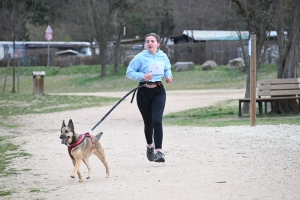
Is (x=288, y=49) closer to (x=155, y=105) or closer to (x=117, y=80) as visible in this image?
(x=155, y=105)

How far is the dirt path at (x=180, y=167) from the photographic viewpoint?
804 centimetres

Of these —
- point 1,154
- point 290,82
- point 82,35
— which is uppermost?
point 82,35

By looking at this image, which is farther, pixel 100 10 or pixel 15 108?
pixel 100 10

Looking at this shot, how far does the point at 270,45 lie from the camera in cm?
4834

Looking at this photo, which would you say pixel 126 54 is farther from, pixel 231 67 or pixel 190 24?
pixel 231 67

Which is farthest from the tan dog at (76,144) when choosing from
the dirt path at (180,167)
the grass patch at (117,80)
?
the grass patch at (117,80)

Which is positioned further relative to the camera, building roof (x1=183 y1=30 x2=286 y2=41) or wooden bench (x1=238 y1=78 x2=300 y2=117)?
building roof (x1=183 y1=30 x2=286 y2=41)

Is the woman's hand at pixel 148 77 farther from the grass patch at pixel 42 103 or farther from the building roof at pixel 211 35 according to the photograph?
the building roof at pixel 211 35

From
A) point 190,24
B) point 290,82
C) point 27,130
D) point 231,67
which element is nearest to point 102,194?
point 27,130

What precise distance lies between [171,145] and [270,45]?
36.6 meters

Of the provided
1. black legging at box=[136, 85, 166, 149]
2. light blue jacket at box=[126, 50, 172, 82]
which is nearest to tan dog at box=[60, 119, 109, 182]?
black legging at box=[136, 85, 166, 149]

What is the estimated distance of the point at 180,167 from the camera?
32.8 ft

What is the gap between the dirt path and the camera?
316 inches

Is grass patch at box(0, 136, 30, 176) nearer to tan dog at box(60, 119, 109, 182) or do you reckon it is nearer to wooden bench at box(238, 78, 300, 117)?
tan dog at box(60, 119, 109, 182)
